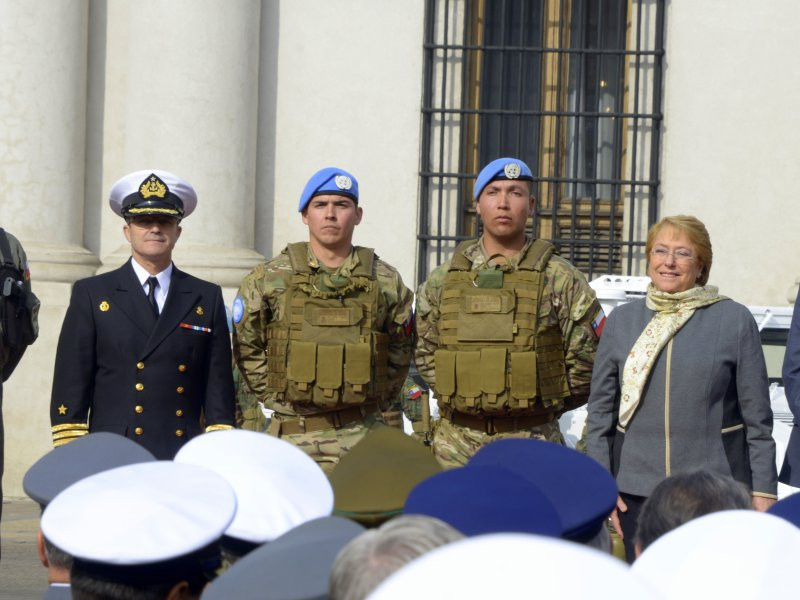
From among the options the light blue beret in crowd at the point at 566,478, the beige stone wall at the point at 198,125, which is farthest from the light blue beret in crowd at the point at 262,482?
the beige stone wall at the point at 198,125

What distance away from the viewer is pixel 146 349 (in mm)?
5051

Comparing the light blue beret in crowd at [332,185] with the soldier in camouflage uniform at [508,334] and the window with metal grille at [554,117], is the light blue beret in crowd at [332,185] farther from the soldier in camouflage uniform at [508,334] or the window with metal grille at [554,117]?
the window with metal grille at [554,117]

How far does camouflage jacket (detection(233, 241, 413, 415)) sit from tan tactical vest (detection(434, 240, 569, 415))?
32cm

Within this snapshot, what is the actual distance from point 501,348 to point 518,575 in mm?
3963

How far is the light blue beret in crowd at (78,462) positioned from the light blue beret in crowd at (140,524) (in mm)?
518

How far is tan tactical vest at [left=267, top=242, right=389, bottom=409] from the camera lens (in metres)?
5.58

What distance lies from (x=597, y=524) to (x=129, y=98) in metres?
8.48

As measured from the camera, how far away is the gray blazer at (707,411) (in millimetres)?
4777

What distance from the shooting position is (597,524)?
2619 millimetres

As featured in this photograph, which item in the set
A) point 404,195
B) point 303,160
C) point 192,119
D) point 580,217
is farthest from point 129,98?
point 580,217

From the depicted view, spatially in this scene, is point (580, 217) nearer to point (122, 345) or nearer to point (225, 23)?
point (225, 23)

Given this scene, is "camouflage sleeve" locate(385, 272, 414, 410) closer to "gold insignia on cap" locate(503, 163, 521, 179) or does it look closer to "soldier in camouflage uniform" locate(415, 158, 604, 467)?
"soldier in camouflage uniform" locate(415, 158, 604, 467)

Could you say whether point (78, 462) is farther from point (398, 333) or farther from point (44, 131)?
point (44, 131)

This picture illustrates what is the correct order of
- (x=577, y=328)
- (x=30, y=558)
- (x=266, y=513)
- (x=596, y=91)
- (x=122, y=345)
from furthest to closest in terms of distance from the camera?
(x=596, y=91) → (x=30, y=558) → (x=577, y=328) → (x=122, y=345) → (x=266, y=513)
